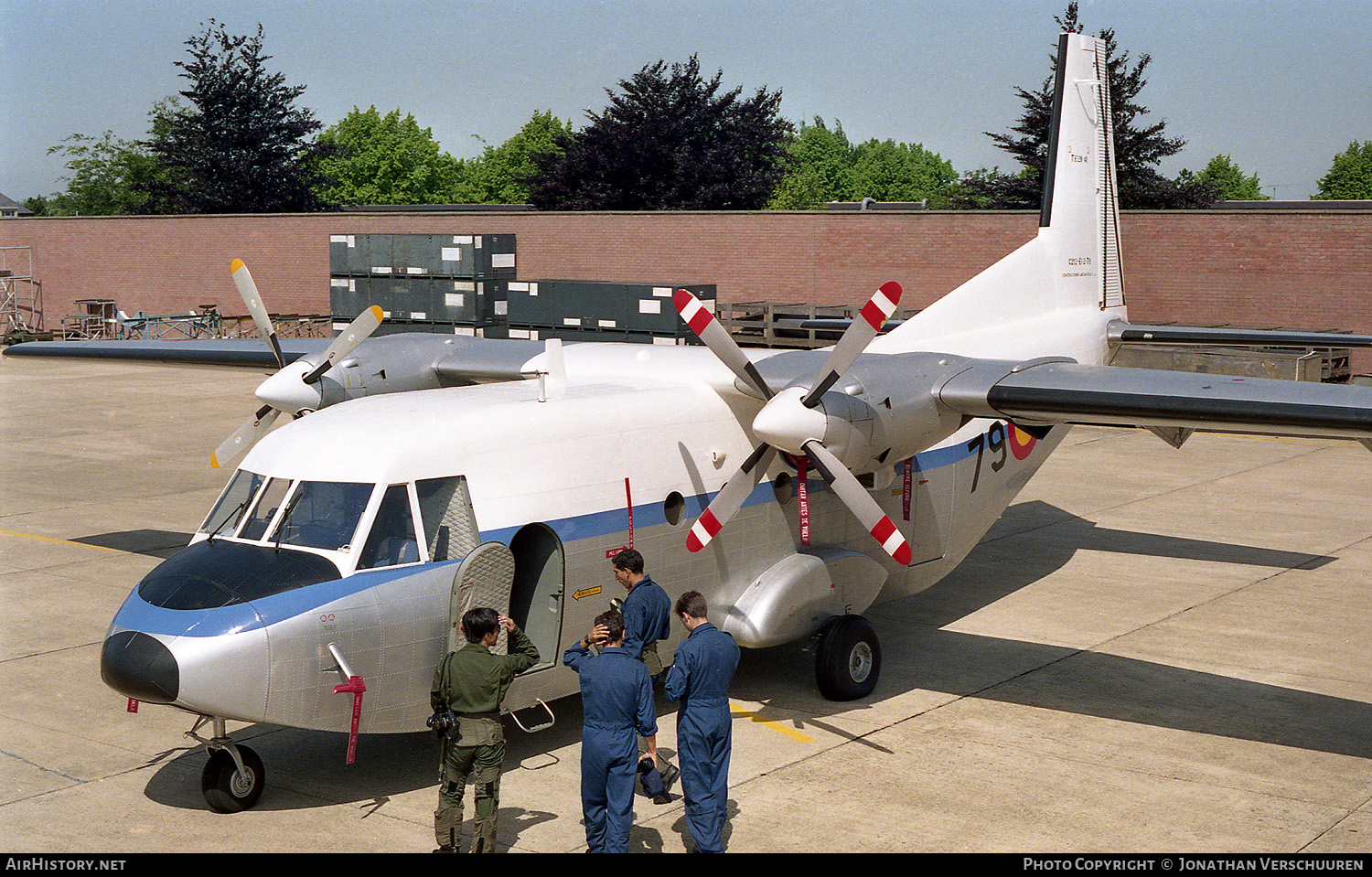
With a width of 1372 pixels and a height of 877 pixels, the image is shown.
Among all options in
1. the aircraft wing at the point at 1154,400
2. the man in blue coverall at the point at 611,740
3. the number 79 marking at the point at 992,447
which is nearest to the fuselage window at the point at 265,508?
the man in blue coverall at the point at 611,740

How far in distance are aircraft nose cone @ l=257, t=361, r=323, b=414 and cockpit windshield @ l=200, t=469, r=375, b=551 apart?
12.0ft

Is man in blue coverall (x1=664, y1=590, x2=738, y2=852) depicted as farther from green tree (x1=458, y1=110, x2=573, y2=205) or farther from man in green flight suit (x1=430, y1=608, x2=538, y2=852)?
green tree (x1=458, y1=110, x2=573, y2=205)

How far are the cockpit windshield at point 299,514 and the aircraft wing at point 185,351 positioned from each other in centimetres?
667

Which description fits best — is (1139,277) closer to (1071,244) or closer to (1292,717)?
(1071,244)

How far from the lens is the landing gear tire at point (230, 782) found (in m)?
9.63

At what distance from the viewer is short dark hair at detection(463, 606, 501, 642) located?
872 centimetres

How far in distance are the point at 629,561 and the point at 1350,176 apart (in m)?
142

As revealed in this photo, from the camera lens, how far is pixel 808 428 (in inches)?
434

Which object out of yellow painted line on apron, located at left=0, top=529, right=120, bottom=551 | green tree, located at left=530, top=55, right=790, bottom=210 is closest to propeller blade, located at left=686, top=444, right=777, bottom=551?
yellow painted line on apron, located at left=0, top=529, right=120, bottom=551

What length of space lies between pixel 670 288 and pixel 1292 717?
22228mm

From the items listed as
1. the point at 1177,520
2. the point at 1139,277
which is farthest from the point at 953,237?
the point at 1177,520

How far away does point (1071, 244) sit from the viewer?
16.8m

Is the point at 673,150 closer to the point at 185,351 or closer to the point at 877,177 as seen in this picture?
the point at 185,351

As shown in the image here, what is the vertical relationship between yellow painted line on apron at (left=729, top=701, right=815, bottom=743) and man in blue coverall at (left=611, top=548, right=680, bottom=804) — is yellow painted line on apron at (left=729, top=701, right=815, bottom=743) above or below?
below
